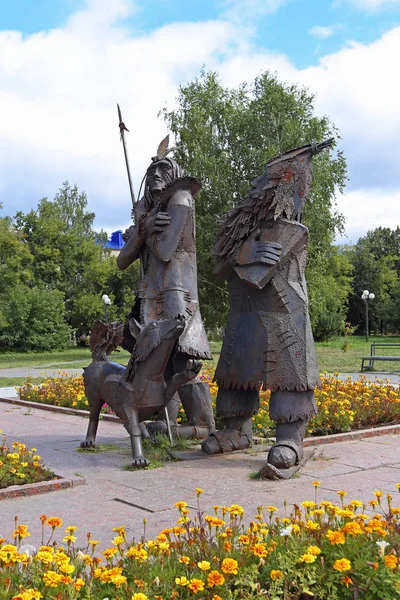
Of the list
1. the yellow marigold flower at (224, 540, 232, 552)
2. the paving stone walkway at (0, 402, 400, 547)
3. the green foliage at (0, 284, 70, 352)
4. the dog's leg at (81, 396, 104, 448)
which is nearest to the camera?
the yellow marigold flower at (224, 540, 232, 552)

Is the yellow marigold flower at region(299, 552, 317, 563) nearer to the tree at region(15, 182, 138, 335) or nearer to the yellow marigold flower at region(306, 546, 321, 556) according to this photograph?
the yellow marigold flower at region(306, 546, 321, 556)

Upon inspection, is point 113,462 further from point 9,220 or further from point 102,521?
point 9,220

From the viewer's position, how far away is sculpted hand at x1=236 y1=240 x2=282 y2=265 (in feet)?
19.0

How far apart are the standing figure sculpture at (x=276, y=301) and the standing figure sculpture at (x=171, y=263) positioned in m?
0.77

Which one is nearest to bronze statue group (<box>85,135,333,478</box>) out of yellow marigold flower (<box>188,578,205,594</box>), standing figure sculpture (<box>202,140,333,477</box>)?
standing figure sculpture (<box>202,140,333,477</box>)

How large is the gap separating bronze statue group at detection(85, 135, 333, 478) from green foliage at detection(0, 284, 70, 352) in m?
29.5

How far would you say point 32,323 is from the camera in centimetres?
3619

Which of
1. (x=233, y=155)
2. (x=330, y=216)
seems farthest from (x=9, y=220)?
(x=330, y=216)

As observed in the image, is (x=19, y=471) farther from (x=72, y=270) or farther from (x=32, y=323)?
(x=72, y=270)

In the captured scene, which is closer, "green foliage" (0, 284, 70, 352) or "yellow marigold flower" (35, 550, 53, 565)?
"yellow marigold flower" (35, 550, 53, 565)

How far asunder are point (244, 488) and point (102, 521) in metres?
1.21

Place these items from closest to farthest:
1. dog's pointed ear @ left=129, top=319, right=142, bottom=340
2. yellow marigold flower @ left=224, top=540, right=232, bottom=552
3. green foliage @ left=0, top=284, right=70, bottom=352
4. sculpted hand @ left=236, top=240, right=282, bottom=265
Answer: yellow marigold flower @ left=224, top=540, right=232, bottom=552 < sculpted hand @ left=236, top=240, right=282, bottom=265 < dog's pointed ear @ left=129, top=319, right=142, bottom=340 < green foliage @ left=0, top=284, right=70, bottom=352

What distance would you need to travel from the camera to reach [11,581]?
2.74 meters

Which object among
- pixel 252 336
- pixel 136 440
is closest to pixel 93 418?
pixel 136 440
